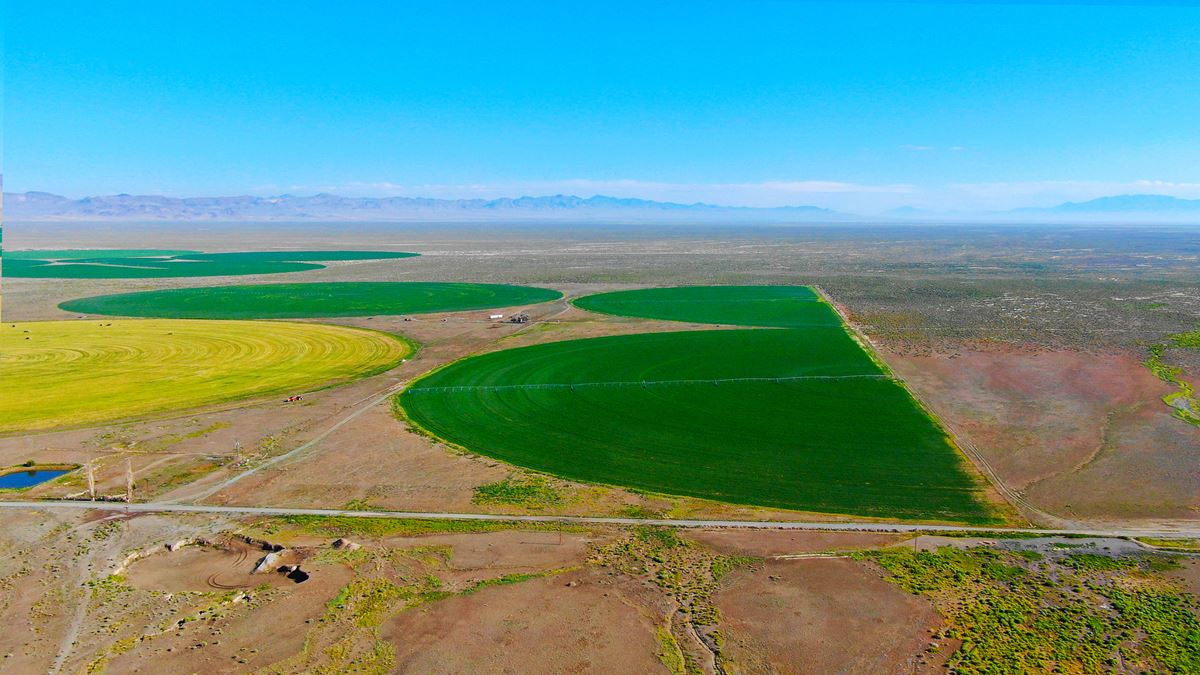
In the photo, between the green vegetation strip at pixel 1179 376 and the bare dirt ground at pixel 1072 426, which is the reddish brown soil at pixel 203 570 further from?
the green vegetation strip at pixel 1179 376

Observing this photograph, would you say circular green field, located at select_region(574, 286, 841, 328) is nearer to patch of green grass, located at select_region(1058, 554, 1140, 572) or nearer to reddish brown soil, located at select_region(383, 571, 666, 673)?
patch of green grass, located at select_region(1058, 554, 1140, 572)

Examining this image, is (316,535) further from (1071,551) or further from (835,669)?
(1071,551)

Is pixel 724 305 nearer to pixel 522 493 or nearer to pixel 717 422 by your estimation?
pixel 717 422

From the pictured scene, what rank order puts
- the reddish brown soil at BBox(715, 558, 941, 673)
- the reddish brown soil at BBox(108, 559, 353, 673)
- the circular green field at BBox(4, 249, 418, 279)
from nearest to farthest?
the reddish brown soil at BBox(108, 559, 353, 673), the reddish brown soil at BBox(715, 558, 941, 673), the circular green field at BBox(4, 249, 418, 279)

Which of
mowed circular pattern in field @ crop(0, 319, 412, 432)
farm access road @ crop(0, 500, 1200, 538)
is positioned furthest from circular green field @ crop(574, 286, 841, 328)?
farm access road @ crop(0, 500, 1200, 538)

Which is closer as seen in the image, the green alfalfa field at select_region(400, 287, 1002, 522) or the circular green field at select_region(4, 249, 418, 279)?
the green alfalfa field at select_region(400, 287, 1002, 522)

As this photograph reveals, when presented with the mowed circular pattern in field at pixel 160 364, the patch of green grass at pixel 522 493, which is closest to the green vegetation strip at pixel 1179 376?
the patch of green grass at pixel 522 493
